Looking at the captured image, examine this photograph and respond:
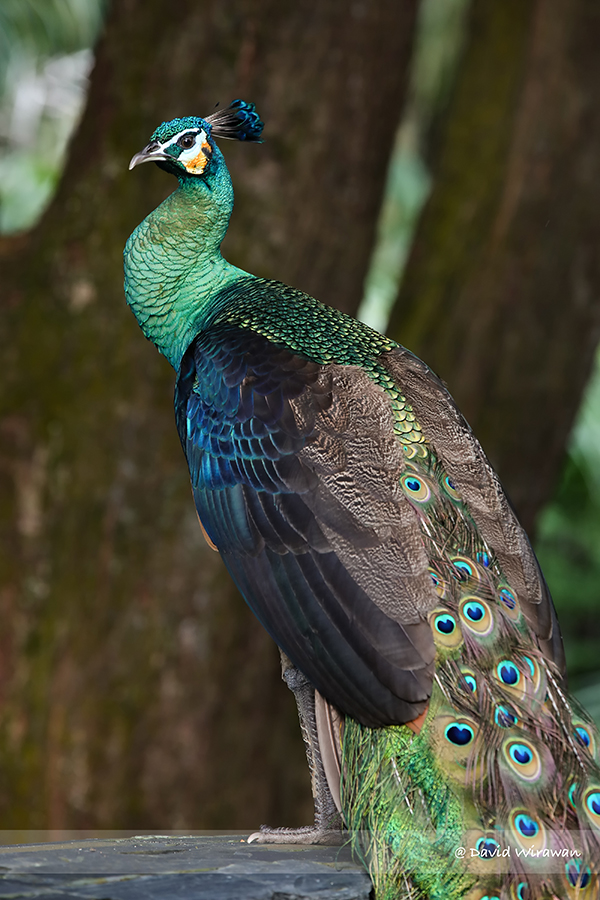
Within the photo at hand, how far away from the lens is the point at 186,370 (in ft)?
11.2

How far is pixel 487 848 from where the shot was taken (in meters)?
2.52

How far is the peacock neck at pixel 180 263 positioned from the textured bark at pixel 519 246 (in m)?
2.20

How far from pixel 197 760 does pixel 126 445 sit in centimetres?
174

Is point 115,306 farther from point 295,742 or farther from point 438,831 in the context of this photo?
point 438,831

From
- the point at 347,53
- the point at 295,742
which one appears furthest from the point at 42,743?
the point at 347,53

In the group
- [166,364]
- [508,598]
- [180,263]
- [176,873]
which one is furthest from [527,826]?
[166,364]

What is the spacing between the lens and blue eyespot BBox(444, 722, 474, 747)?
2.63 meters

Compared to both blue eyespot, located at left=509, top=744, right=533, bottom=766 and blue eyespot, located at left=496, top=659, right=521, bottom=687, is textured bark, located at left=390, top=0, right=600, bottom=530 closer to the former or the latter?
blue eyespot, located at left=496, top=659, right=521, bottom=687

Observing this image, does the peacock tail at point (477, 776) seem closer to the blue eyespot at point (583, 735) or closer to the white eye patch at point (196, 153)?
the blue eyespot at point (583, 735)

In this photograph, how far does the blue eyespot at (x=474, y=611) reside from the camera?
284 centimetres

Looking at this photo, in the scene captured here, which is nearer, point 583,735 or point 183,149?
point 583,735

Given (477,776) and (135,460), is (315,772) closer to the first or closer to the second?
(477,776)

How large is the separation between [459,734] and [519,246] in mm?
3583

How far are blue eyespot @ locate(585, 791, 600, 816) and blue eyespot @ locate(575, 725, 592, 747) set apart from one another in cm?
19
